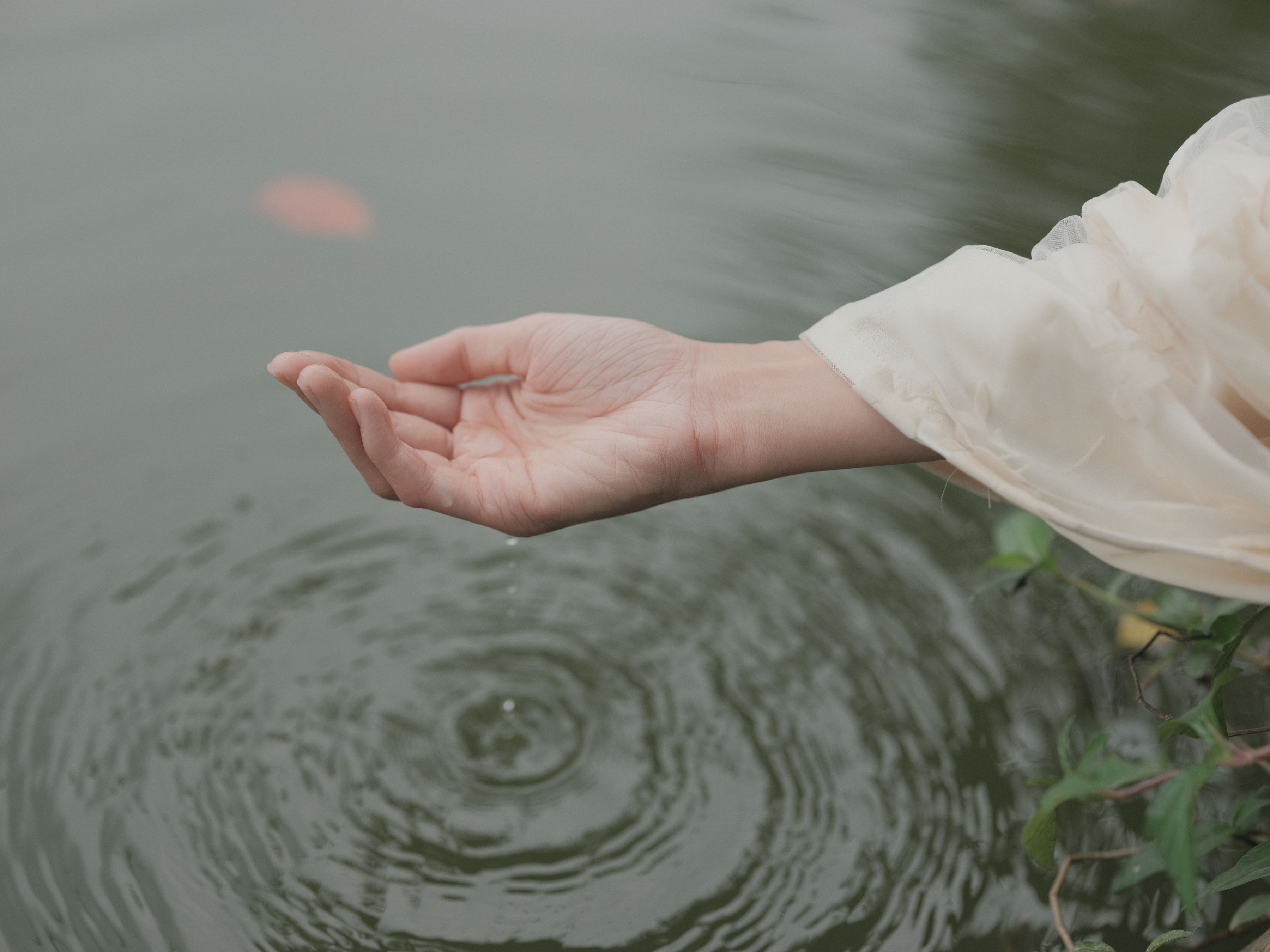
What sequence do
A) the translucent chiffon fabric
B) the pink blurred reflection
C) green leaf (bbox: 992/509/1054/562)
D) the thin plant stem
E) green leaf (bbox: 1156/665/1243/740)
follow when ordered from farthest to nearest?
1. the pink blurred reflection
2. green leaf (bbox: 992/509/1054/562)
3. the thin plant stem
4. green leaf (bbox: 1156/665/1243/740)
5. the translucent chiffon fabric

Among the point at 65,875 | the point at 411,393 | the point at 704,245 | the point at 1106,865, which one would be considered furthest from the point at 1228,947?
the point at 704,245

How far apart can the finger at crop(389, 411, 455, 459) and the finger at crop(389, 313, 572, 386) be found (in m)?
0.08

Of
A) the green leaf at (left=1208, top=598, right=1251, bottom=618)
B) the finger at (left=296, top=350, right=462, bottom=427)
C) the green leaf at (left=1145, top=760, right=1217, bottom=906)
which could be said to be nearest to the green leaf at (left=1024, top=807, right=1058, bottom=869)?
the green leaf at (left=1145, top=760, right=1217, bottom=906)

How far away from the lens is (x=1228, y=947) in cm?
157

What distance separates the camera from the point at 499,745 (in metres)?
1.90

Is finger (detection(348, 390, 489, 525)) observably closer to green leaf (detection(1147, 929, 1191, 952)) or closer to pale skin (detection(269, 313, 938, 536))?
pale skin (detection(269, 313, 938, 536))

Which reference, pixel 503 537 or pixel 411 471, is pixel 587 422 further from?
pixel 503 537

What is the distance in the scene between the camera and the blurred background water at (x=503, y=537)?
5.51 ft

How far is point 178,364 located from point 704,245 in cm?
128

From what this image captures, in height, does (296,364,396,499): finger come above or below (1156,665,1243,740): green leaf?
above

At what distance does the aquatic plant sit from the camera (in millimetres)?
1316

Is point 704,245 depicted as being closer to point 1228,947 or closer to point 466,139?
point 466,139

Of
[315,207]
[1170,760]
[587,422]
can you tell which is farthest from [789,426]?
[315,207]

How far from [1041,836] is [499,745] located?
2.94 ft
